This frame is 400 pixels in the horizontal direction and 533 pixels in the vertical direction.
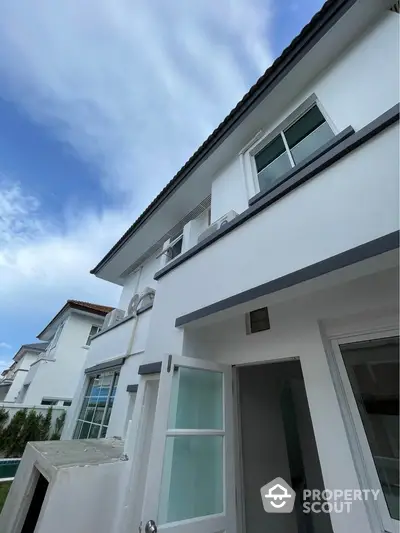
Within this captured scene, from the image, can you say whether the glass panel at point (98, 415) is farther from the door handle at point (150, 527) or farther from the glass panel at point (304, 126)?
the glass panel at point (304, 126)

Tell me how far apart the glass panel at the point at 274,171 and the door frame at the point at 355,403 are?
209 cm

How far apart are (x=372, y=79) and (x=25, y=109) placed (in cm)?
819

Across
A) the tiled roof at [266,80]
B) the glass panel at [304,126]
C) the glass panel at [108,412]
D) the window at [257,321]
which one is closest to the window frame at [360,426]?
the window at [257,321]

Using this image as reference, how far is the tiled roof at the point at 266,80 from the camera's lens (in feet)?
8.43

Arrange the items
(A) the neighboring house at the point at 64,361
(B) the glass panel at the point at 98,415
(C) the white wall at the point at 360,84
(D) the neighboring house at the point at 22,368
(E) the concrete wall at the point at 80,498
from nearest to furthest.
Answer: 1. (E) the concrete wall at the point at 80,498
2. (C) the white wall at the point at 360,84
3. (B) the glass panel at the point at 98,415
4. (A) the neighboring house at the point at 64,361
5. (D) the neighboring house at the point at 22,368

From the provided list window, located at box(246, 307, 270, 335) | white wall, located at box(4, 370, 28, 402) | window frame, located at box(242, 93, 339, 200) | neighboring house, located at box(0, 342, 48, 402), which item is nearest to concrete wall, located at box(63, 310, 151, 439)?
window, located at box(246, 307, 270, 335)

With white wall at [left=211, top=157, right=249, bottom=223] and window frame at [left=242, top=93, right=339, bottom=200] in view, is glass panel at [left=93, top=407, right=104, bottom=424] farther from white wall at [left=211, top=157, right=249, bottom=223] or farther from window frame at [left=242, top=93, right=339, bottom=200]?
window frame at [left=242, top=93, right=339, bottom=200]

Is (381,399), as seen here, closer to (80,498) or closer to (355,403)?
(355,403)

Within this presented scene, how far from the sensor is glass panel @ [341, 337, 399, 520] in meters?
1.41

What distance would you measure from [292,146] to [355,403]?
124 inches

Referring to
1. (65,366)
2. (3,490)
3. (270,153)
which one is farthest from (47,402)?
(270,153)

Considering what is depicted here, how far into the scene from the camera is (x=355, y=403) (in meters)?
1.65

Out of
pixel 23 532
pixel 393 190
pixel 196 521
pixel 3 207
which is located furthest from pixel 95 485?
pixel 3 207

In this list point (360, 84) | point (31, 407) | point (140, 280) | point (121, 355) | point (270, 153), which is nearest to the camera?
point (360, 84)
